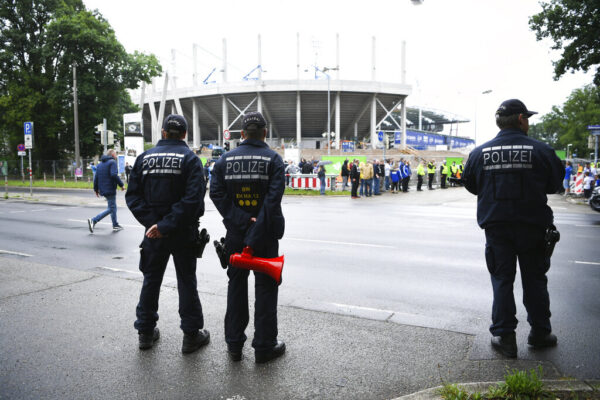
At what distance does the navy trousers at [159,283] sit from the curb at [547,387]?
180cm

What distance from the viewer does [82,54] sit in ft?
108

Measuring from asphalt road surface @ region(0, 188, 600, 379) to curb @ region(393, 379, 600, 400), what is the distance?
34cm

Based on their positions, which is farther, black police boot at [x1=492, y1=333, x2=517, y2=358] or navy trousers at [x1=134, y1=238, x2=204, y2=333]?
navy trousers at [x1=134, y1=238, x2=204, y2=333]

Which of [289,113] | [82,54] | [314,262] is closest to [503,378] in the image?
[314,262]

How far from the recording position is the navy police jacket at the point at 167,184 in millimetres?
3682

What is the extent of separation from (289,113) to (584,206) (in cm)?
4707

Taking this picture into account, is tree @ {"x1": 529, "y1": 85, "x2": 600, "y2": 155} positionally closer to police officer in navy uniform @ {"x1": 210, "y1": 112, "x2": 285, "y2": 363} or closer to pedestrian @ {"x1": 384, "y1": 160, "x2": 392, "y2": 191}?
pedestrian @ {"x1": 384, "y1": 160, "x2": 392, "y2": 191}

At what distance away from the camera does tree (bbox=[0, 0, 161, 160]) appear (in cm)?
3253

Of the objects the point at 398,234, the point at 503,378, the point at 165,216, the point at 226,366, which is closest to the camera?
the point at 503,378

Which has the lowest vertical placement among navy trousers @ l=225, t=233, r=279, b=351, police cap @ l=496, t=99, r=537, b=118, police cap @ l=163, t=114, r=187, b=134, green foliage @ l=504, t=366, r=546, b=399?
green foliage @ l=504, t=366, r=546, b=399

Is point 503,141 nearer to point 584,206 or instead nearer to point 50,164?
point 584,206

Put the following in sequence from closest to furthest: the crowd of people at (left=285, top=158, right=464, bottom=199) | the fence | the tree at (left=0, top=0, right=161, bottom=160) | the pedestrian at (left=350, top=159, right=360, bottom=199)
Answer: the pedestrian at (left=350, top=159, right=360, bottom=199)
the crowd of people at (left=285, top=158, right=464, bottom=199)
the tree at (left=0, top=0, right=161, bottom=160)
the fence

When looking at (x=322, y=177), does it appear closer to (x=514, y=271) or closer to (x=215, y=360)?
(x=514, y=271)

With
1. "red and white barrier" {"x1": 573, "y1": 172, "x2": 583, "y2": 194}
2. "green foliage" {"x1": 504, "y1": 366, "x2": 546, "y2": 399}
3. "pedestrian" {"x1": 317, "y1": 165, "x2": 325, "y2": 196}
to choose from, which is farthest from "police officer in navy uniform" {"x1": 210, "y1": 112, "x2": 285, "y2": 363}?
"red and white barrier" {"x1": 573, "y1": 172, "x2": 583, "y2": 194}
